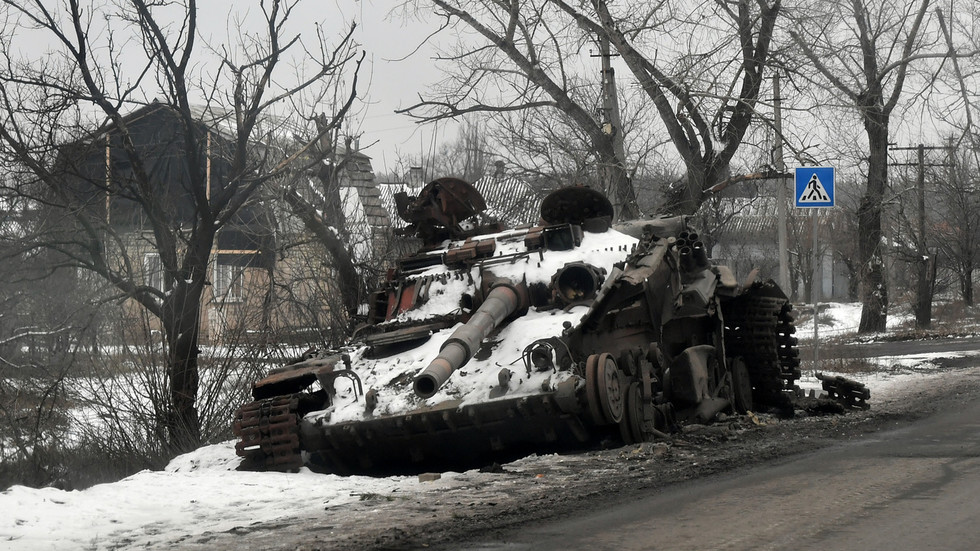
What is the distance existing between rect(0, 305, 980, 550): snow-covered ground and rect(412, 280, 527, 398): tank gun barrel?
740 millimetres

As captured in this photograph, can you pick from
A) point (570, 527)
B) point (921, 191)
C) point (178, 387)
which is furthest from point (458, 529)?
point (921, 191)

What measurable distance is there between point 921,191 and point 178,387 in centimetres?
2804

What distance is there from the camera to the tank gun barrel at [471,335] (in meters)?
8.38

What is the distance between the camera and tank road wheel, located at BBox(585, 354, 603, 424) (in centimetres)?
897

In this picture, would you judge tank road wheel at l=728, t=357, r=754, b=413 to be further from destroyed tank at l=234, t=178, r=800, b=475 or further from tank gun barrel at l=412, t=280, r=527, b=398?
tank gun barrel at l=412, t=280, r=527, b=398

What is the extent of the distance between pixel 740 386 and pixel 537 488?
621 centimetres

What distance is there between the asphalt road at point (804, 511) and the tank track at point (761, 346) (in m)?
4.66

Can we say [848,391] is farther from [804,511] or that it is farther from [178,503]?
[178,503]

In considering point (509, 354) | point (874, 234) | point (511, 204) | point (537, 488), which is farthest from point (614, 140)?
point (874, 234)

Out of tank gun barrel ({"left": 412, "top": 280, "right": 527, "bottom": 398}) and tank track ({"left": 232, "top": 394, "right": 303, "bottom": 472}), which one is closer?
tank gun barrel ({"left": 412, "top": 280, "right": 527, "bottom": 398})

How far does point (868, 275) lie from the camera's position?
30594 mm

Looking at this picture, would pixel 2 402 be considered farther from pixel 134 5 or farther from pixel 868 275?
pixel 868 275

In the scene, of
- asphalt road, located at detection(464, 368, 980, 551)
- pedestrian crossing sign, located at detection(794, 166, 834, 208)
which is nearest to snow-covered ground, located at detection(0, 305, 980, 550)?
asphalt road, located at detection(464, 368, 980, 551)

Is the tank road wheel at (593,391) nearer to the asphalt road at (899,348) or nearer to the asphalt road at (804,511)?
the asphalt road at (804,511)
